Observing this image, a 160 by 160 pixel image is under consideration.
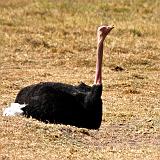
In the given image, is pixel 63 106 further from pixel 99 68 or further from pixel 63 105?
pixel 99 68

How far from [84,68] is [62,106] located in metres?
7.12

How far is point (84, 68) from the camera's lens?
50.5 feet

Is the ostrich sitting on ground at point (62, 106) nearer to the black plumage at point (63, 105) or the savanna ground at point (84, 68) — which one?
the black plumage at point (63, 105)

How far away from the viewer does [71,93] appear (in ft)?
28.2

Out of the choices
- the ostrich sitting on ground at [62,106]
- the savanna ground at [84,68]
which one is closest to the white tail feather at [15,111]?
the ostrich sitting on ground at [62,106]

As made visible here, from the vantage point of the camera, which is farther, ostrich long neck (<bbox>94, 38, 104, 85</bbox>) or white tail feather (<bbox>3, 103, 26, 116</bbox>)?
ostrich long neck (<bbox>94, 38, 104, 85</bbox>)

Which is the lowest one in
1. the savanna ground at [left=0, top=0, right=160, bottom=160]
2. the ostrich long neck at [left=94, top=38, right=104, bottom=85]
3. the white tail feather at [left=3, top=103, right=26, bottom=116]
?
the savanna ground at [left=0, top=0, right=160, bottom=160]

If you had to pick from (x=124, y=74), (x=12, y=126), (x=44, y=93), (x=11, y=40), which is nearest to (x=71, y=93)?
(x=44, y=93)

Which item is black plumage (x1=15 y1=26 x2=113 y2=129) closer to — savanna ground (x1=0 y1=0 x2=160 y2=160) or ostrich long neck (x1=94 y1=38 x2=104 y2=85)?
ostrich long neck (x1=94 y1=38 x2=104 y2=85)

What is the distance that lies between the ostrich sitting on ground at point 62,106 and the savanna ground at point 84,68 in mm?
→ 232

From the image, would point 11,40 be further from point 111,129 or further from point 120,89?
point 111,129

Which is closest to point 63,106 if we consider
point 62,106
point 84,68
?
point 62,106

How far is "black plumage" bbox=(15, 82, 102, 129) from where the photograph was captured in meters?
8.28

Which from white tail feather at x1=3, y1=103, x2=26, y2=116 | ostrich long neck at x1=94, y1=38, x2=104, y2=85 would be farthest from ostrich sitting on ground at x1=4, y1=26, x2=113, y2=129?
ostrich long neck at x1=94, y1=38, x2=104, y2=85
